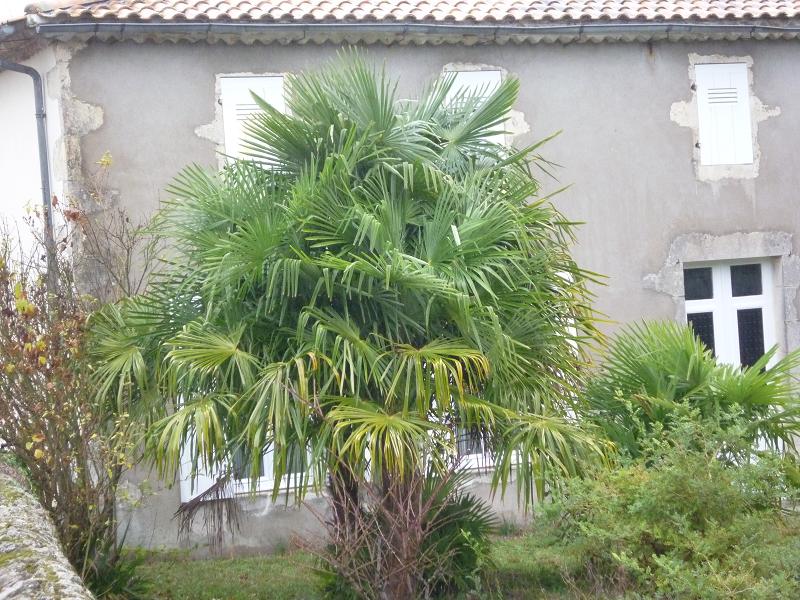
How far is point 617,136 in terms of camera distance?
11289 millimetres

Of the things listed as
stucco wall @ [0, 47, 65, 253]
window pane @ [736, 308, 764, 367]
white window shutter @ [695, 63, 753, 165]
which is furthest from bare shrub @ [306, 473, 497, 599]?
white window shutter @ [695, 63, 753, 165]

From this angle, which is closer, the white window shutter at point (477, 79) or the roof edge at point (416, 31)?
the roof edge at point (416, 31)

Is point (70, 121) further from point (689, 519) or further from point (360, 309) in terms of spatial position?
point (689, 519)

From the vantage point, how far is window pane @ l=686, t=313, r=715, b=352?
1158 centimetres

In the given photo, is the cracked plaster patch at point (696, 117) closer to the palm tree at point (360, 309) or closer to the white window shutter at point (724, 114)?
→ the white window shutter at point (724, 114)

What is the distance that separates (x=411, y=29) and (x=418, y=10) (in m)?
0.28

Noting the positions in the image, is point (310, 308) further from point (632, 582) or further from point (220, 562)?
point (220, 562)

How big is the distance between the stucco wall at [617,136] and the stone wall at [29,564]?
511 centimetres

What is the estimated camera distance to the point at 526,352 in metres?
7.38

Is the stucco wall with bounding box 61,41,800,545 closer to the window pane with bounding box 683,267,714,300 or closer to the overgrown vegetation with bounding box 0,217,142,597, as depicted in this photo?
the window pane with bounding box 683,267,714,300

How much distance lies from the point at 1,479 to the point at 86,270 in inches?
134

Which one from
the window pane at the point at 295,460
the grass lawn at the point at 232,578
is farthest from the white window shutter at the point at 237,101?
the window pane at the point at 295,460

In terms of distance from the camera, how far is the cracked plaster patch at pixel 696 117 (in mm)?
11469

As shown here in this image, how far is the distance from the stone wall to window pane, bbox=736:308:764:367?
333 inches
